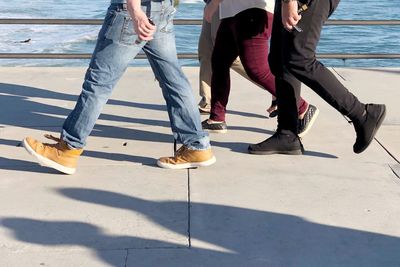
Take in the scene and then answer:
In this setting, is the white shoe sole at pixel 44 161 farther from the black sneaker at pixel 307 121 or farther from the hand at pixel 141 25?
the black sneaker at pixel 307 121

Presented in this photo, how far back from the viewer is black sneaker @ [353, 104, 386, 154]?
4.64 metres

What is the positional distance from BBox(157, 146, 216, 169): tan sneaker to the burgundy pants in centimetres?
78

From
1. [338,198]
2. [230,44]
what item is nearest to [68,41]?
[230,44]

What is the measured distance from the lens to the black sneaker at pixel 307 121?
5.26 metres

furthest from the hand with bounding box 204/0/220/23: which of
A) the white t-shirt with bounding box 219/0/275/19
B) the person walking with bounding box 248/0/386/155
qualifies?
the person walking with bounding box 248/0/386/155

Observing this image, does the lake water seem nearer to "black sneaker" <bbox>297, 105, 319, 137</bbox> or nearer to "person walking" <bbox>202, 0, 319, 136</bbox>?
"black sneaker" <bbox>297, 105, 319, 137</bbox>

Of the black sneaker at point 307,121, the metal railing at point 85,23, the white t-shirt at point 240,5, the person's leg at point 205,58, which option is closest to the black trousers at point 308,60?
the white t-shirt at point 240,5

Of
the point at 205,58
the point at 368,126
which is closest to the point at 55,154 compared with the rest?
the point at 205,58

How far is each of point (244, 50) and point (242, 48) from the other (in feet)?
0.06

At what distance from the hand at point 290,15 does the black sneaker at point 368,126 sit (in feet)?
2.48

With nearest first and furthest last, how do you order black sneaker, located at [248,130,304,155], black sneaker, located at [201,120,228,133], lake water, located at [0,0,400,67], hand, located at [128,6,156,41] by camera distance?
1. hand, located at [128,6,156,41]
2. black sneaker, located at [248,130,304,155]
3. black sneaker, located at [201,120,228,133]
4. lake water, located at [0,0,400,67]

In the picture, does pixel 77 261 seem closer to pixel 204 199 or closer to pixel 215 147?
pixel 204 199

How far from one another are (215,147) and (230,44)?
0.70 meters

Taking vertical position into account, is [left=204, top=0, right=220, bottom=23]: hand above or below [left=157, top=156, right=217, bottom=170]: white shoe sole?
above
